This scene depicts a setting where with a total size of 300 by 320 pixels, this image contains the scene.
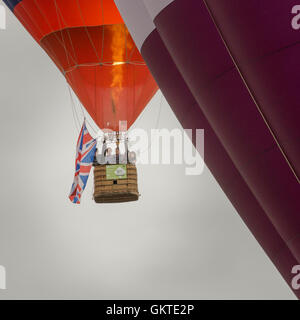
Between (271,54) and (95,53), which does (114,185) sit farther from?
(271,54)

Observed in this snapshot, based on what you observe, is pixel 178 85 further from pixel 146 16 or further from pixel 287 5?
pixel 287 5

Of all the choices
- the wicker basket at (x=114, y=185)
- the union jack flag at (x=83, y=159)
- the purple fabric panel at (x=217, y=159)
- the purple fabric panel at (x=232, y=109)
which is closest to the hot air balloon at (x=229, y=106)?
the purple fabric panel at (x=232, y=109)

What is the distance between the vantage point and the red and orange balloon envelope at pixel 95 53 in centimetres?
1145

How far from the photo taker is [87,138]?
38.8 ft

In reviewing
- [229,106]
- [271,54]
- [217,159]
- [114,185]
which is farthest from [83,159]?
[271,54]

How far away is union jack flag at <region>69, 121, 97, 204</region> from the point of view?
11711mm

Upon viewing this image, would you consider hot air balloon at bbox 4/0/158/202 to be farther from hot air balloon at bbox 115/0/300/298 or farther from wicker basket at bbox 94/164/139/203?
hot air balloon at bbox 115/0/300/298

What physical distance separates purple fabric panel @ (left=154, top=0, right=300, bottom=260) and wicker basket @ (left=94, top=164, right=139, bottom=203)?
11.1ft

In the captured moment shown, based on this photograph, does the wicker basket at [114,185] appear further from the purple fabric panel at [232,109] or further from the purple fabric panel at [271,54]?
the purple fabric panel at [271,54]

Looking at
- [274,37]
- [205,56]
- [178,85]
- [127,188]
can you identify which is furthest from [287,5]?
[127,188]

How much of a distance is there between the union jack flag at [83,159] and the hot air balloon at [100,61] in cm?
20

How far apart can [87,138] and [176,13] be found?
4201 mm

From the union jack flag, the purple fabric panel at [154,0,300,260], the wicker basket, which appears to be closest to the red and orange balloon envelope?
the union jack flag

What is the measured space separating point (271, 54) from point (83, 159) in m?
5.11
